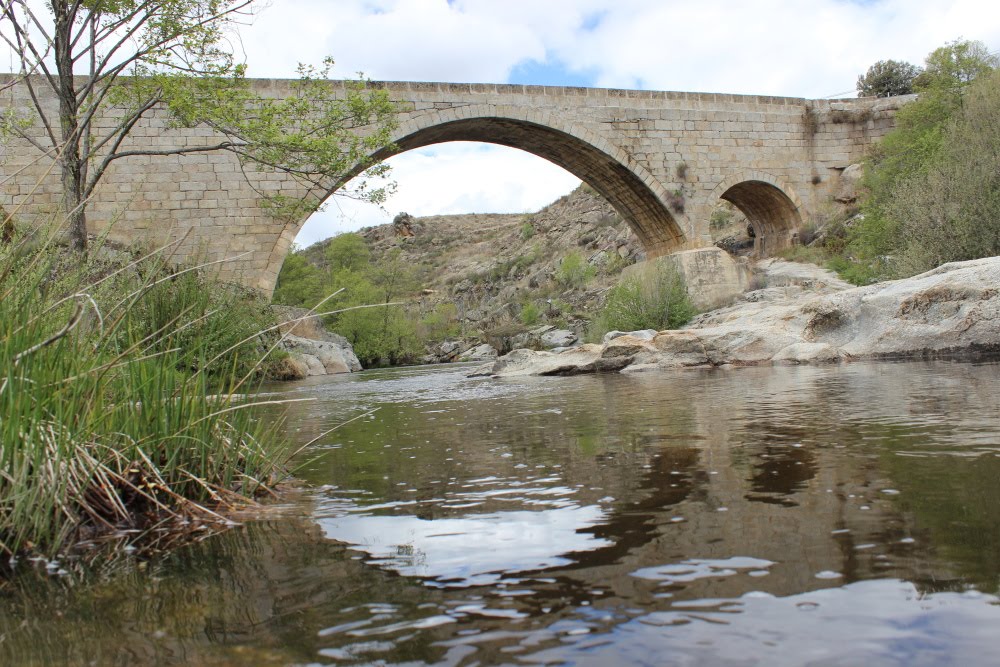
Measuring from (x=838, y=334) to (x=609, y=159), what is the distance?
36.6 feet

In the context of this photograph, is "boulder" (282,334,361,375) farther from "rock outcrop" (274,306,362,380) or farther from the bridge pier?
the bridge pier

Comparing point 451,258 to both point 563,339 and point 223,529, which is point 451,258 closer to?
point 563,339

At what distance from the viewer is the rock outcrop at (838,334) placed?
781cm

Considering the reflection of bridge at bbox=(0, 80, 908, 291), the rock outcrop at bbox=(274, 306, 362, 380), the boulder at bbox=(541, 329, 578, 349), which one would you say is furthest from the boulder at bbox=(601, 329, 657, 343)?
the boulder at bbox=(541, 329, 578, 349)

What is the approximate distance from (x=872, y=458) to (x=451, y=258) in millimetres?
63592

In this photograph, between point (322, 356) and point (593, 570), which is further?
point (322, 356)

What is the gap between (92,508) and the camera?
2199 mm

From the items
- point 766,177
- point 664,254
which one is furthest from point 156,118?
point 766,177

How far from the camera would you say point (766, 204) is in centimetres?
2227

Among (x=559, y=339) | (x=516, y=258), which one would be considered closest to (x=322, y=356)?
(x=559, y=339)

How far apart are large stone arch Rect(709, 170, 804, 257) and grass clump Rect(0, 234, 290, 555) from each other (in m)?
19.2

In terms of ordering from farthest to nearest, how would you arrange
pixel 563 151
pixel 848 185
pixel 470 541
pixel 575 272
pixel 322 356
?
pixel 575 272, pixel 848 185, pixel 322 356, pixel 563 151, pixel 470 541

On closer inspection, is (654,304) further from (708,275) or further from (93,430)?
(93,430)

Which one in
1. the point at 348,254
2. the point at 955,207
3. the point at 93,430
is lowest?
the point at 93,430
